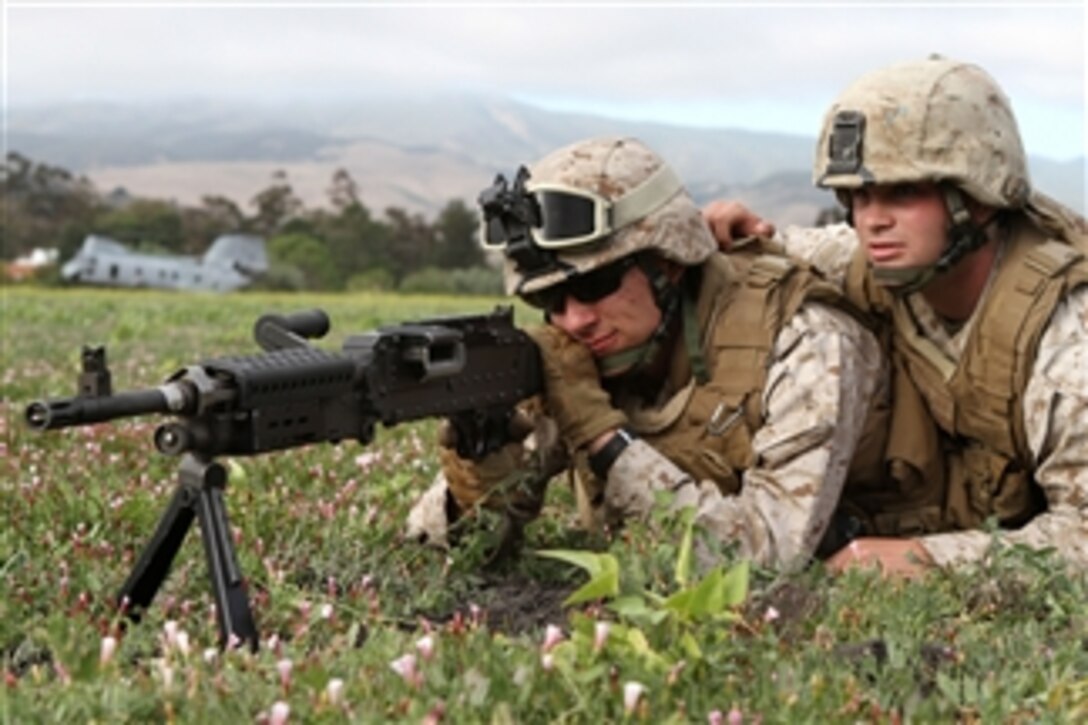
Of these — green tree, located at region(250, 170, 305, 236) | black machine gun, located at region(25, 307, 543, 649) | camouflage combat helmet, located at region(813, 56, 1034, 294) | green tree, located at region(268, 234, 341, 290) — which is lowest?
green tree, located at region(268, 234, 341, 290)

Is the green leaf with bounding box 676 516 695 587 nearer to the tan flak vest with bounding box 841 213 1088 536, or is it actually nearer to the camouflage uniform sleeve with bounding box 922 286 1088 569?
the camouflage uniform sleeve with bounding box 922 286 1088 569

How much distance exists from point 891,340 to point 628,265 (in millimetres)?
1230

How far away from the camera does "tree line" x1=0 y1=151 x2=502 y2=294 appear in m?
102

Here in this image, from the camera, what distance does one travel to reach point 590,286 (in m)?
6.30

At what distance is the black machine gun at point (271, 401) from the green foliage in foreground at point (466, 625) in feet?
0.93

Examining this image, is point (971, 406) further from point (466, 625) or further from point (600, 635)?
point (600, 635)

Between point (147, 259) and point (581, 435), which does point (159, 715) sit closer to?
point (581, 435)

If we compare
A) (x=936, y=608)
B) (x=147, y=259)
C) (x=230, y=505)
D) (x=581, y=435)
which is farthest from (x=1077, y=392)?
(x=147, y=259)

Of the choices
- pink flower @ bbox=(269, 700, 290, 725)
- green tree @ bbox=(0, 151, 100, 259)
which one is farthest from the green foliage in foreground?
green tree @ bbox=(0, 151, 100, 259)

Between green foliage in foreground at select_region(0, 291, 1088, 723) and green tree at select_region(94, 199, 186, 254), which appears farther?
green tree at select_region(94, 199, 186, 254)

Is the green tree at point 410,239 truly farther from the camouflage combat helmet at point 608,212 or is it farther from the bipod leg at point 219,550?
the bipod leg at point 219,550

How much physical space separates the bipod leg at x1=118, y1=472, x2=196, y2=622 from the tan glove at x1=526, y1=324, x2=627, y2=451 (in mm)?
1670

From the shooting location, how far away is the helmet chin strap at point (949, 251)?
20.5 feet

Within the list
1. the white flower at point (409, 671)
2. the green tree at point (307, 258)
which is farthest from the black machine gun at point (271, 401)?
the green tree at point (307, 258)
